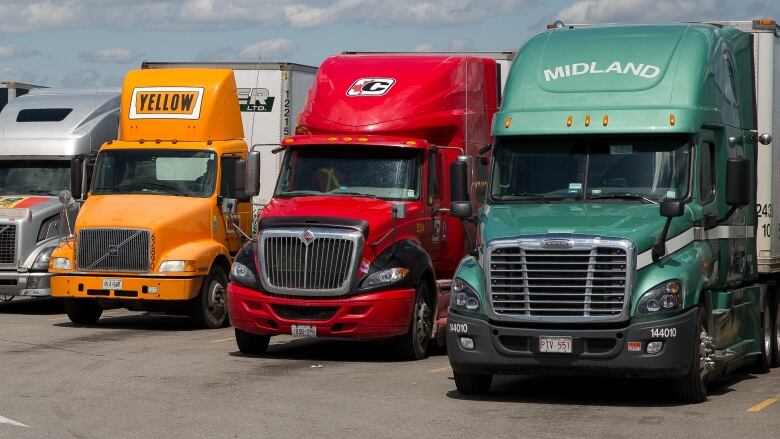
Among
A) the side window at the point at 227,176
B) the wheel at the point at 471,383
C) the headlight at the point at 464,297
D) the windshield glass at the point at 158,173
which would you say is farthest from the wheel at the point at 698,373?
the windshield glass at the point at 158,173

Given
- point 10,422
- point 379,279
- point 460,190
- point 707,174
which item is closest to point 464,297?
point 460,190

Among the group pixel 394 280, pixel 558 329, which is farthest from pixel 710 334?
pixel 394 280

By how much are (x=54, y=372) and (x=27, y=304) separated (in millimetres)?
11961

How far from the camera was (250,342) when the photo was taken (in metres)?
18.2

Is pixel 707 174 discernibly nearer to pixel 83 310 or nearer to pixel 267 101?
pixel 83 310

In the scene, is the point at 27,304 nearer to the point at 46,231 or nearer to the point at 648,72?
the point at 46,231

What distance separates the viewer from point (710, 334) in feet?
46.2

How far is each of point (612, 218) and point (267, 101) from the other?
11737mm

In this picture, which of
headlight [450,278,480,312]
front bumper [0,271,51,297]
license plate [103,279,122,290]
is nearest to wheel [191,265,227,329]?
license plate [103,279,122,290]

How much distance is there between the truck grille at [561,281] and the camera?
13219 millimetres

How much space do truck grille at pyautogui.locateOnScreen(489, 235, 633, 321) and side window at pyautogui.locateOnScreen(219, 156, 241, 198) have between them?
8811mm

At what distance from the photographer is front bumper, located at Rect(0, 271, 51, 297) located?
23641 millimetres

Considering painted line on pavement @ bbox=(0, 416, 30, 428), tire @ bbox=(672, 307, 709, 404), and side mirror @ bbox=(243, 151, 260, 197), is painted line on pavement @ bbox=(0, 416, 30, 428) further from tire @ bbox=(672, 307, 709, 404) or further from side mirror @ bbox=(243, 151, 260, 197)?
side mirror @ bbox=(243, 151, 260, 197)

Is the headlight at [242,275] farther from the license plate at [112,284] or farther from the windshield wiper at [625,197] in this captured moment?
the windshield wiper at [625,197]
